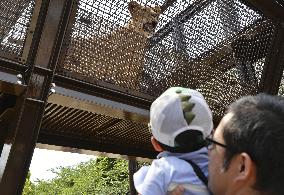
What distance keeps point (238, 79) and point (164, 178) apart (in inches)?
85.3

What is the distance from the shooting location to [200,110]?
176cm

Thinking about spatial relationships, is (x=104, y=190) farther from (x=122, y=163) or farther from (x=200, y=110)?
(x=200, y=110)

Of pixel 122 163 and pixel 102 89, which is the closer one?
pixel 102 89

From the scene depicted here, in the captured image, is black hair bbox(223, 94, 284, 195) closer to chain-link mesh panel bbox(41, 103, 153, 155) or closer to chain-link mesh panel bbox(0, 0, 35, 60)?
chain-link mesh panel bbox(0, 0, 35, 60)

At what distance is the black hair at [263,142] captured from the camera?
4.12ft

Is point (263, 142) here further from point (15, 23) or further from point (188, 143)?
point (15, 23)

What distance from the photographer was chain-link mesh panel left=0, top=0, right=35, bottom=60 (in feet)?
7.87

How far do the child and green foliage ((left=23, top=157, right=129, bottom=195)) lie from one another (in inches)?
509

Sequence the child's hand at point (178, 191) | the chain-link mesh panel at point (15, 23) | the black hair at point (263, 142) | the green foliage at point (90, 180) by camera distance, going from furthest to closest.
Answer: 1. the green foliage at point (90, 180)
2. the chain-link mesh panel at point (15, 23)
3. the child's hand at point (178, 191)
4. the black hair at point (263, 142)

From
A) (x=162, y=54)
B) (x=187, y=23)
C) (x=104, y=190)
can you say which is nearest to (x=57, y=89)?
(x=162, y=54)

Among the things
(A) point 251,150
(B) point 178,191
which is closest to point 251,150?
(A) point 251,150

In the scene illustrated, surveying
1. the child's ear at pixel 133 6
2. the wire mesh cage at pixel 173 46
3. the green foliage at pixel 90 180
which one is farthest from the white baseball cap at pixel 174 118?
the green foliage at pixel 90 180

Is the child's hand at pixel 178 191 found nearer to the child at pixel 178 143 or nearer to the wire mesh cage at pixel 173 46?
the child at pixel 178 143

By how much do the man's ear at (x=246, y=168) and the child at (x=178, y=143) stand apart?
374 mm
